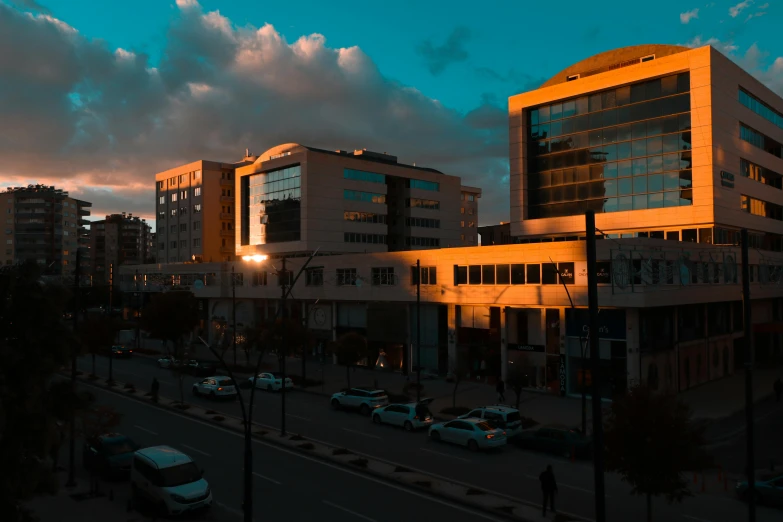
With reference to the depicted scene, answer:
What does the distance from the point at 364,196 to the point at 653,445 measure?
201ft

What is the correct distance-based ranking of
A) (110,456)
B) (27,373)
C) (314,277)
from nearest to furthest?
(27,373) → (110,456) → (314,277)

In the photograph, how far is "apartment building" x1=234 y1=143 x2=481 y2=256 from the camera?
229 ft

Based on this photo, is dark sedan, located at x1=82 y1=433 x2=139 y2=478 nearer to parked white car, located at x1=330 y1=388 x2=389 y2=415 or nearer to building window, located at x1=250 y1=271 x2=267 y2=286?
parked white car, located at x1=330 y1=388 x2=389 y2=415

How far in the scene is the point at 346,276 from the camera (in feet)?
185

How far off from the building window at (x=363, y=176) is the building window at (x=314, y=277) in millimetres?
17140

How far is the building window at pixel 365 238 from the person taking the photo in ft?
242

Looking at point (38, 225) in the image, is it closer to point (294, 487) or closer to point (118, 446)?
point (118, 446)

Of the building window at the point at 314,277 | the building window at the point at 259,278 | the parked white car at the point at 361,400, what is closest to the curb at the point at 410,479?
the parked white car at the point at 361,400

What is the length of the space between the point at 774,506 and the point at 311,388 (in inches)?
1235

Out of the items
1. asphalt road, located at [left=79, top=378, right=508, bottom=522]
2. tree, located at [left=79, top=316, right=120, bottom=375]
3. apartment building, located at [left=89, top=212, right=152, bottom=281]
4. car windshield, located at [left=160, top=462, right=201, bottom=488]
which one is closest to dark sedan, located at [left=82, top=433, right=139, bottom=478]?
asphalt road, located at [left=79, top=378, right=508, bottom=522]

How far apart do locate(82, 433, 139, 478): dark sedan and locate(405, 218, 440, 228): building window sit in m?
60.1

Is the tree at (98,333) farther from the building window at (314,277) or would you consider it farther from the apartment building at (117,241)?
the apartment building at (117,241)

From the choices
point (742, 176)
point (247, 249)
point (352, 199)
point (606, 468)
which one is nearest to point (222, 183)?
point (247, 249)

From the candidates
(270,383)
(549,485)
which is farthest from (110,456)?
(270,383)
